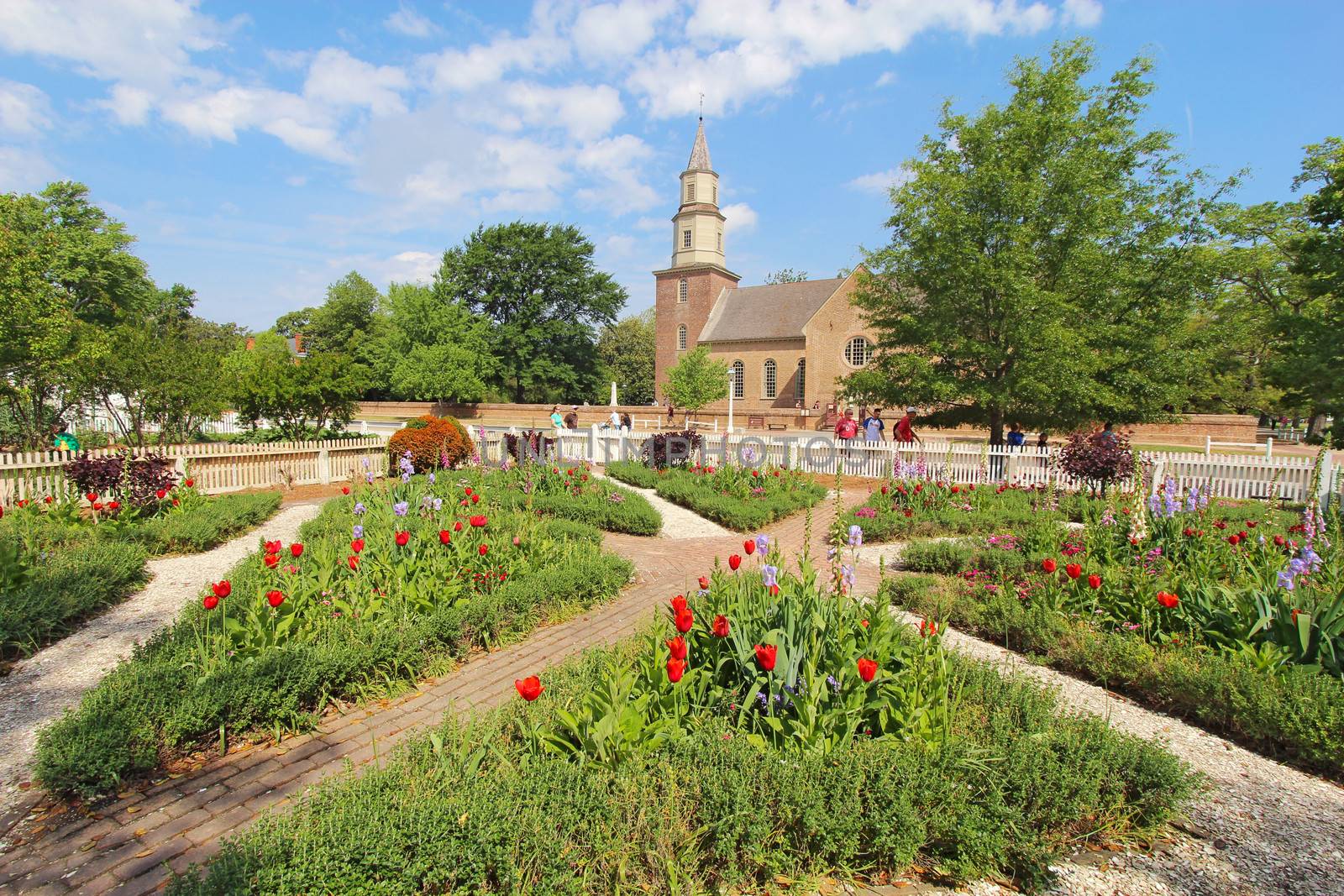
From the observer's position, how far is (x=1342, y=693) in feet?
11.9

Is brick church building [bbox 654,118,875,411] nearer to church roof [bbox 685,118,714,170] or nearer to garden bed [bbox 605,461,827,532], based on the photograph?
church roof [bbox 685,118,714,170]

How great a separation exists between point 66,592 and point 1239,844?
7986mm

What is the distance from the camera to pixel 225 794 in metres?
3.19

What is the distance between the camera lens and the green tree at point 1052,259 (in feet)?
49.0

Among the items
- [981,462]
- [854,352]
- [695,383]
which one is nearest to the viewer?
[981,462]

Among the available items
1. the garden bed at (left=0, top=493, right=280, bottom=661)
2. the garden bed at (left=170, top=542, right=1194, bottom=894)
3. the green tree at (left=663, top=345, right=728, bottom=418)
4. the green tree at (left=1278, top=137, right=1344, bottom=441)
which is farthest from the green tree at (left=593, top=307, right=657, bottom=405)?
the garden bed at (left=170, top=542, right=1194, bottom=894)

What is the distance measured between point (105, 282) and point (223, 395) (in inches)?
1228

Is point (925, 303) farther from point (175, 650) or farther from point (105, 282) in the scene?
point (105, 282)

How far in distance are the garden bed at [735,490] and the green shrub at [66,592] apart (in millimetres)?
7206

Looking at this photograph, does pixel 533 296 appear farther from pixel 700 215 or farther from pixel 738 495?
pixel 738 495

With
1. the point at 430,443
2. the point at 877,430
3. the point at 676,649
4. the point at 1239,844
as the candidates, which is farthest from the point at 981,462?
the point at 676,649

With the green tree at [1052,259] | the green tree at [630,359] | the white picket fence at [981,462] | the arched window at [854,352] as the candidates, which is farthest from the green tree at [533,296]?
the green tree at [1052,259]

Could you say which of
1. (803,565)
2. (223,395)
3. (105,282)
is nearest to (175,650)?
(803,565)

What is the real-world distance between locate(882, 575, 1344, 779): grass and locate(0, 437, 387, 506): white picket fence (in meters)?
8.58
